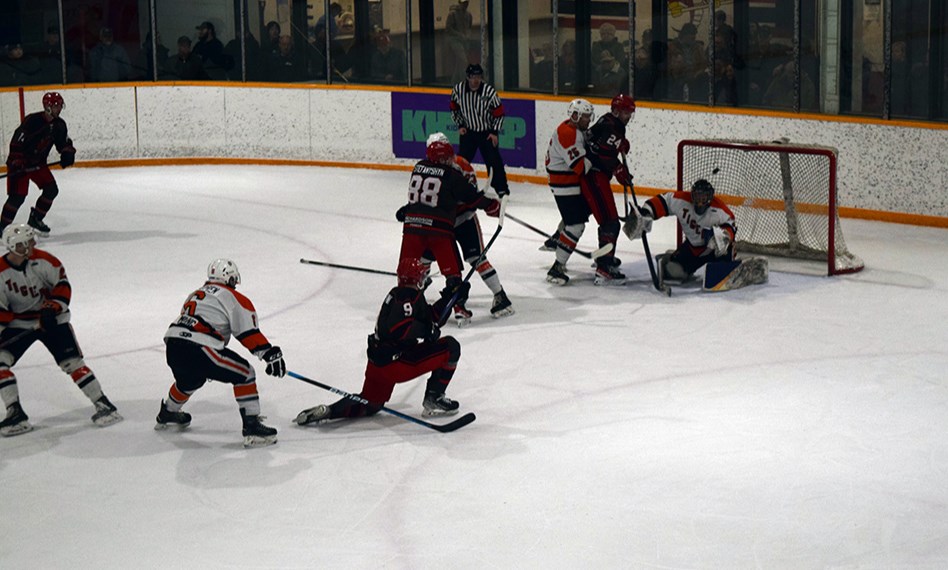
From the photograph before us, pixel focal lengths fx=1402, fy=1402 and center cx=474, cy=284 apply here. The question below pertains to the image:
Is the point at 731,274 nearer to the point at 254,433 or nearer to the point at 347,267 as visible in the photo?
the point at 347,267

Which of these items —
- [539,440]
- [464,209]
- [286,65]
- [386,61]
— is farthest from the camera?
[286,65]

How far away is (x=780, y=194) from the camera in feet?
32.6

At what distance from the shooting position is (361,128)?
47.5 ft

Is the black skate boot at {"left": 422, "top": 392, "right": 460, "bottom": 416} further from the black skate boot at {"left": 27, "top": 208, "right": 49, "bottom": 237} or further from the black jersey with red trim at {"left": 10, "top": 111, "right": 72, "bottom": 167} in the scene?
the black skate boot at {"left": 27, "top": 208, "right": 49, "bottom": 237}

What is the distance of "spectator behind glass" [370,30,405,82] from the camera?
47.2 feet

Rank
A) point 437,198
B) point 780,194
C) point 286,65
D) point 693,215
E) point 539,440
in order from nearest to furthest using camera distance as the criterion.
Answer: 1. point 539,440
2. point 437,198
3. point 693,215
4. point 780,194
5. point 286,65

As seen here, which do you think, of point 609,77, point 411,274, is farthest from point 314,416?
point 609,77

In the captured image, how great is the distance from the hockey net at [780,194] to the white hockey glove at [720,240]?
879mm

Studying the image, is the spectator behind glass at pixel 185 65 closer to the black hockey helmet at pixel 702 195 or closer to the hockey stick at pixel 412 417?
the black hockey helmet at pixel 702 195

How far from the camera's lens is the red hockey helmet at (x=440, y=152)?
25.8 feet

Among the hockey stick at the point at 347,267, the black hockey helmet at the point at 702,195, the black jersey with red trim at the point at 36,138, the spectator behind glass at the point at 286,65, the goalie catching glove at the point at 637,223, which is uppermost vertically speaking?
the spectator behind glass at the point at 286,65

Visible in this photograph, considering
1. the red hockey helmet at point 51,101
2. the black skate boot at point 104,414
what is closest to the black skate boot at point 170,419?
the black skate boot at point 104,414

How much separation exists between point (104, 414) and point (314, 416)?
1012 mm

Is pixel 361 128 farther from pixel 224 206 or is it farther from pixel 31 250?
pixel 31 250
